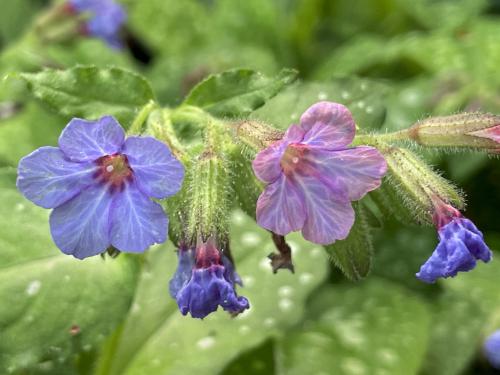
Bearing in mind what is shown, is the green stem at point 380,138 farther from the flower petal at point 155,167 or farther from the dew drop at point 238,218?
the dew drop at point 238,218

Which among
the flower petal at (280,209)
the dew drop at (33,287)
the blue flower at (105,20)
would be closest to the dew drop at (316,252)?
the dew drop at (33,287)

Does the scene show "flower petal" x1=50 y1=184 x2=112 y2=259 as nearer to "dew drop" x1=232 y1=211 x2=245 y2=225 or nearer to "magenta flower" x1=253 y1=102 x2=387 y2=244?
"magenta flower" x1=253 y1=102 x2=387 y2=244

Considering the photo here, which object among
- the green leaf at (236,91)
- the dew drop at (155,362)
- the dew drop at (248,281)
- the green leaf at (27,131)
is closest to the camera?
the green leaf at (236,91)

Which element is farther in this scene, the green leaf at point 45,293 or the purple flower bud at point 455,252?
the green leaf at point 45,293

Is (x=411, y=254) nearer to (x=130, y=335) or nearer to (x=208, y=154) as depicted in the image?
(x=130, y=335)

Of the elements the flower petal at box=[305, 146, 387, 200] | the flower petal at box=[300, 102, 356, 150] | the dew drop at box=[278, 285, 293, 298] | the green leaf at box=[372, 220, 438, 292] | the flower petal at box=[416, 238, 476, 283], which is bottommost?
the green leaf at box=[372, 220, 438, 292]

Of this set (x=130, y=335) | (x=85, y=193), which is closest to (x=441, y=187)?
(x=85, y=193)

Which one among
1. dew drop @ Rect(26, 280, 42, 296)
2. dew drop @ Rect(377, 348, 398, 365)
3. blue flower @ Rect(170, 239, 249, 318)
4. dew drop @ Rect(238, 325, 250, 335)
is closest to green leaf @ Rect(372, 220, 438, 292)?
dew drop @ Rect(377, 348, 398, 365)

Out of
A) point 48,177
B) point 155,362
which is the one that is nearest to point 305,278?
point 155,362
